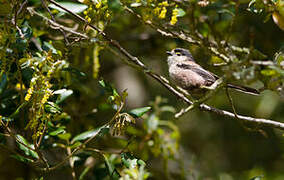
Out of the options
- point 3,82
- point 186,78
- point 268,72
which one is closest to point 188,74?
point 186,78

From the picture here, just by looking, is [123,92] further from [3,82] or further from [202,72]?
[202,72]

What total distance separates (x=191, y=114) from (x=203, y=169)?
1016 millimetres

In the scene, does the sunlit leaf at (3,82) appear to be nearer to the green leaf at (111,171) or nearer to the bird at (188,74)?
the green leaf at (111,171)

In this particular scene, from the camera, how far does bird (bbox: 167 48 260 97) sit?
3891 millimetres

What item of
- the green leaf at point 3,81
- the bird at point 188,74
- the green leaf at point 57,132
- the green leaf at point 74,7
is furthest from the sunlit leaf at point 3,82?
the bird at point 188,74

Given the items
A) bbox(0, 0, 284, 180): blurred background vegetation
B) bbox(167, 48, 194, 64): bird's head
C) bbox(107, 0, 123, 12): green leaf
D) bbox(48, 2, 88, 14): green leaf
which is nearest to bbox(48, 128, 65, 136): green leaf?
bbox(0, 0, 284, 180): blurred background vegetation

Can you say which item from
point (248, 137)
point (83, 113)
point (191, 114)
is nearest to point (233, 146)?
point (248, 137)

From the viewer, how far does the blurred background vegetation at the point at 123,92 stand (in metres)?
2.46

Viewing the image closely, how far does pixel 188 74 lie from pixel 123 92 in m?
1.56

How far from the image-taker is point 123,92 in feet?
8.54

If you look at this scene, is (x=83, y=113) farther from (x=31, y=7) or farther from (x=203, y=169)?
(x=203, y=169)

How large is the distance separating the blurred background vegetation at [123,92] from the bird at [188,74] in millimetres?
161

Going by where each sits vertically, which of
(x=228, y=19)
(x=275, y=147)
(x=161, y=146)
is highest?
(x=228, y=19)

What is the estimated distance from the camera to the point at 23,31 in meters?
2.90
